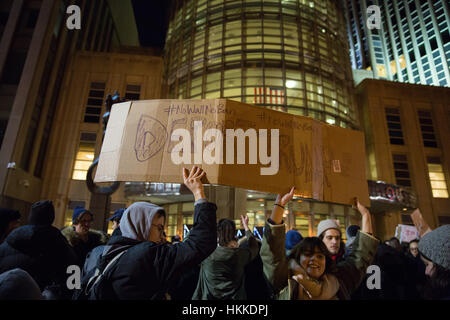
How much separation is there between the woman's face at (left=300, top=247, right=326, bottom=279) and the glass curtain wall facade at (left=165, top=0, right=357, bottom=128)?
1716 centimetres

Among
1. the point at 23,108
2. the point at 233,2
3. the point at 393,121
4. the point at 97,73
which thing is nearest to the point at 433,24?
the point at 393,121

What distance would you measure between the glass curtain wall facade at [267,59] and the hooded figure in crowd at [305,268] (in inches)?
671

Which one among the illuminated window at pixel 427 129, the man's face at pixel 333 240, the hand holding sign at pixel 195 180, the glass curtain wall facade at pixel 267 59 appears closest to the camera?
the hand holding sign at pixel 195 180

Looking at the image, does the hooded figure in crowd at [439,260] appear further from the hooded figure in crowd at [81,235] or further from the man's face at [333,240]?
the hooded figure in crowd at [81,235]

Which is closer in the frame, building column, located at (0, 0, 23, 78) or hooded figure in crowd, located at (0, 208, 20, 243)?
hooded figure in crowd, located at (0, 208, 20, 243)

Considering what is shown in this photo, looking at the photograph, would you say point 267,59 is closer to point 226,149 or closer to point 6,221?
point 226,149

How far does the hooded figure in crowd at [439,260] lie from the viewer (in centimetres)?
151

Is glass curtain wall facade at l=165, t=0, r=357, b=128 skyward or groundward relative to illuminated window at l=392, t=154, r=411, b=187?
skyward

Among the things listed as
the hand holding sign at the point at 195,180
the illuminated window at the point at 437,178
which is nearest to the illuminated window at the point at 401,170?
the illuminated window at the point at 437,178

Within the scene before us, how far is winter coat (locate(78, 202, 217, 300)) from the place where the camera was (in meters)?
1.49

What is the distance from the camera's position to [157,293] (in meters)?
1.62

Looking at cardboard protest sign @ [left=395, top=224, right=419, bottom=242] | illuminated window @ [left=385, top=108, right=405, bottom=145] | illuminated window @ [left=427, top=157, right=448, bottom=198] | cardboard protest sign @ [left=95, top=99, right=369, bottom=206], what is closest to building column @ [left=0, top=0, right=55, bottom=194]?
cardboard protest sign @ [left=95, top=99, right=369, bottom=206]

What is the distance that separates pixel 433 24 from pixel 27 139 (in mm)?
76094

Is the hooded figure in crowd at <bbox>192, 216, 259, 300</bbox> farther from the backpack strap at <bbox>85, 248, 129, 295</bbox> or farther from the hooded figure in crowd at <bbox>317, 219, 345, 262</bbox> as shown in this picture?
the backpack strap at <bbox>85, 248, 129, 295</bbox>
